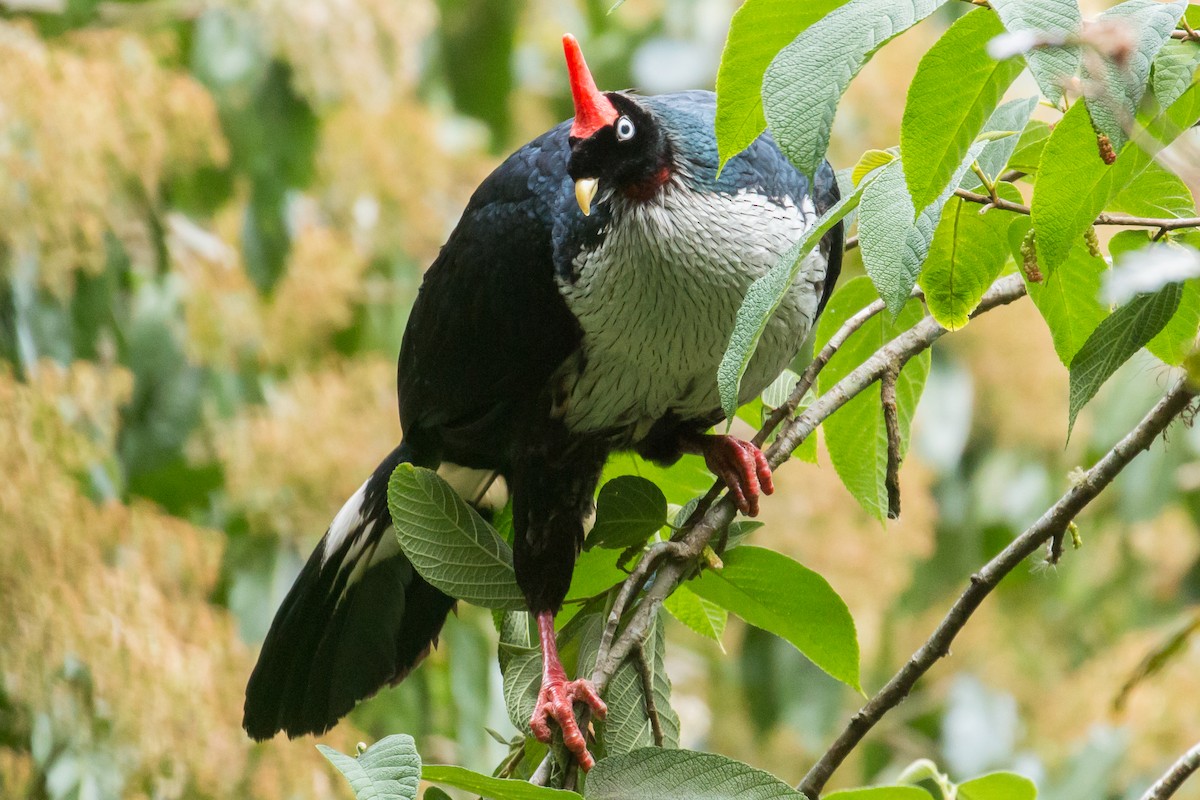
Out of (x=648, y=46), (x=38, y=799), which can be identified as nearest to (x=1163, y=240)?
(x=38, y=799)

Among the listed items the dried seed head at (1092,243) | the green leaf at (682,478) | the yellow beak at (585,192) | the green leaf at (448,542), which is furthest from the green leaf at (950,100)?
the green leaf at (682,478)

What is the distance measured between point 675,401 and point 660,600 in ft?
2.58

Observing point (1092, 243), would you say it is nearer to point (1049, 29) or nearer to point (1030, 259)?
point (1030, 259)

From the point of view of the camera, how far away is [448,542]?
201cm

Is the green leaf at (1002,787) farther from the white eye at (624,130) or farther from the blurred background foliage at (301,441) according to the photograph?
the white eye at (624,130)

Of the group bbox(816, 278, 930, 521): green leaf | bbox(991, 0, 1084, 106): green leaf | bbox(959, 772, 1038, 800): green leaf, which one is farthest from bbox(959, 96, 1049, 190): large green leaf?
bbox(959, 772, 1038, 800): green leaf

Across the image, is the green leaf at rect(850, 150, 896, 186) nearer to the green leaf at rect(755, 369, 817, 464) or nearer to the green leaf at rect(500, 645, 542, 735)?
the green leaf at rect(755, 369, 817, 464)

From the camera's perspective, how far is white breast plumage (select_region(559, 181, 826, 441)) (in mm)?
2322

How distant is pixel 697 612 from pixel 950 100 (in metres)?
1.18

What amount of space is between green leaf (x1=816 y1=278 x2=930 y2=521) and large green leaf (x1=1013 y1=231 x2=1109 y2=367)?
1.31 ft

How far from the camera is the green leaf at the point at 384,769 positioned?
4.52 ft

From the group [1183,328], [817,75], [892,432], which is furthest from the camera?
[892,432]

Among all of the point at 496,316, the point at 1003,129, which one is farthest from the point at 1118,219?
the point at 496,316

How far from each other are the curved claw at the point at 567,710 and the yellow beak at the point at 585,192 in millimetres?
775
